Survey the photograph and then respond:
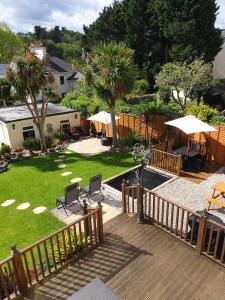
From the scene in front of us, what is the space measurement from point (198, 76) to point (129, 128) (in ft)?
21.7

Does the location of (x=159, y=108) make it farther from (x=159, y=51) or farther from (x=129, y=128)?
(x=159, y=51)

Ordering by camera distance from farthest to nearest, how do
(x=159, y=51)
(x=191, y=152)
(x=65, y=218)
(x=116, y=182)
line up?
1. (x=159, y=51)
2. (x=191, y=152)
3. (x=116, y=182)
4. (x=65, y=218)

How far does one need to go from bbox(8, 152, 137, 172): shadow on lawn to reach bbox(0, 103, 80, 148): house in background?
9.25 feet

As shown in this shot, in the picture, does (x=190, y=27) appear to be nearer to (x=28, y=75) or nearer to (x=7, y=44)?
(x=28, y=75)

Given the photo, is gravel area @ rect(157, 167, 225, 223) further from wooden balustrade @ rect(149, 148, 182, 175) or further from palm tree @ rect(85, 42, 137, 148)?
palm tree @ rect(85, 42, 137, 148)

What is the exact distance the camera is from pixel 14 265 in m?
5.06

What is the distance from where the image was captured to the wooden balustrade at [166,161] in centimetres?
1164

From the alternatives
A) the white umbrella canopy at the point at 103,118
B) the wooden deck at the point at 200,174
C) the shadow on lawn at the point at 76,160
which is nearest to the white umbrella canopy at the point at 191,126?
the wooden deck at the point at 200,174

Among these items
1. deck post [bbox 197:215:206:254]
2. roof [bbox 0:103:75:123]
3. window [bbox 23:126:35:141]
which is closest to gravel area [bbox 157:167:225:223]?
deck post [bbox 197:215:206:254]

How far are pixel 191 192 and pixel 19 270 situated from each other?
7437mm

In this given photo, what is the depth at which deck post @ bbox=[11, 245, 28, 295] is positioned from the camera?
16.2ft

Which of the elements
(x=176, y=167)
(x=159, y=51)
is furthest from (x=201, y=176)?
(x=159, y=51)

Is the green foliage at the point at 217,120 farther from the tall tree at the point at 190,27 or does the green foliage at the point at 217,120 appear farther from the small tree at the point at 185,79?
the tall tree at the point at 190,27

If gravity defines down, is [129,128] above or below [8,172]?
above
